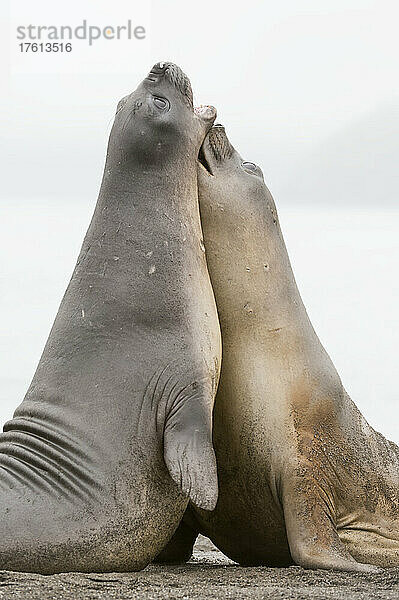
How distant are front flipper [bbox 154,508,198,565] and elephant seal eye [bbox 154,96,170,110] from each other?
221cm

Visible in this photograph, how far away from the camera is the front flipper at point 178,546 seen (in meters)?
6.90

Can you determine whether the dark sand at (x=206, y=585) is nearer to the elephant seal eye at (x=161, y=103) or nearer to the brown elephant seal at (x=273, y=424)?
the brown elephant seal at (x=273, y=424)

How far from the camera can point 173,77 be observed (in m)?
6.64

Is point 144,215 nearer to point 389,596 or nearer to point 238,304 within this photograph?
point 238,304

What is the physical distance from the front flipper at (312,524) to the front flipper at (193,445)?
0.69 metres

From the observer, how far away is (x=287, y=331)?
6.62 metres

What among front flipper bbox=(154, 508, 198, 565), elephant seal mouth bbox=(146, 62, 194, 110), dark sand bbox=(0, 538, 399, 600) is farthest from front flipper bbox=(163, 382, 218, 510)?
elephant seal mouth bbox=(146, 62, 194, 110)

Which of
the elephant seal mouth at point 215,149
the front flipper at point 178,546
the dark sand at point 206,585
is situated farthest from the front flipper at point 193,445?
the elephant seal mouth at point 215,149

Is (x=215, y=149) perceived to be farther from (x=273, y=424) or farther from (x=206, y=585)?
(x=206, y=585)

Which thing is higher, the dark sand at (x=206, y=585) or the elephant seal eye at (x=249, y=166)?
the elephant seal eye at (x=249, y=166)

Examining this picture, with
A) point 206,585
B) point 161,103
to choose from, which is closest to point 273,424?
point 206,585

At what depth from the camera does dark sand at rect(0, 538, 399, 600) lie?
16.8 ft

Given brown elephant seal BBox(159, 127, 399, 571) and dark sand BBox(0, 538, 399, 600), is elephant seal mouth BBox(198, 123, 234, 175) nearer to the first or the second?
brown elephant seal BBox(159, 127, 399, 571)

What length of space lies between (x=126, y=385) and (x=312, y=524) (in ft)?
3.80
